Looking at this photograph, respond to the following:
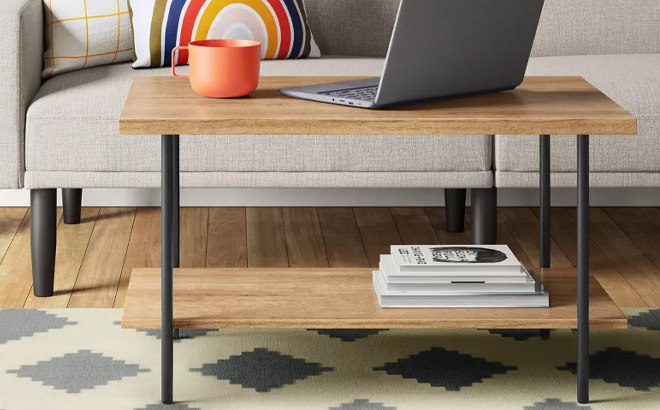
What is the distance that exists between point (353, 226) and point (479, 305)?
112 centimetres

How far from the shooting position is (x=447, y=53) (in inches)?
61.6

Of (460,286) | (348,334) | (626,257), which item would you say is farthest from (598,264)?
(460,286)

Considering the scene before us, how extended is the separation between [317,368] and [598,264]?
927mm

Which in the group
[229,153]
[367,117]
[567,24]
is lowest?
[229,153]

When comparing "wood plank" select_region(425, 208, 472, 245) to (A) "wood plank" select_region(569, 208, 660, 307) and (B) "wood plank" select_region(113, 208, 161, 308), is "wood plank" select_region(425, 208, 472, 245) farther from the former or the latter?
(B) "wood plank" select_region(113, 208, 161, 308)

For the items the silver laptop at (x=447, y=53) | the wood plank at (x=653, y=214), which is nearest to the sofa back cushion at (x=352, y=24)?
the wood plank at (x=653, y=214)

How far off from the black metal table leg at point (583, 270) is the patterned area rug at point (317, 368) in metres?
0.05

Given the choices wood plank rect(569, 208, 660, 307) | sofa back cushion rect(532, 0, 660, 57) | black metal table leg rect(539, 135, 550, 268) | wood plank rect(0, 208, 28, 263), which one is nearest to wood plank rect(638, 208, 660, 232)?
wood plank rect(569, 208, 660, 307)

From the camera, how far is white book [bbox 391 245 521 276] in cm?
172

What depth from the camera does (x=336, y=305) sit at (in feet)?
5.66

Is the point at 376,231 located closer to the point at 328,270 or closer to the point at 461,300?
the point at 328,270

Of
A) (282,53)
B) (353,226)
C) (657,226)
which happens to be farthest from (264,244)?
(657,226)

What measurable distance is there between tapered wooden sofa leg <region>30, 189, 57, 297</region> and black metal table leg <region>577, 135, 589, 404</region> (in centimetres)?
113

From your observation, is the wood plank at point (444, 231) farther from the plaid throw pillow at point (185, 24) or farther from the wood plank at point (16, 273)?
the wood plank at point (16, 273)
